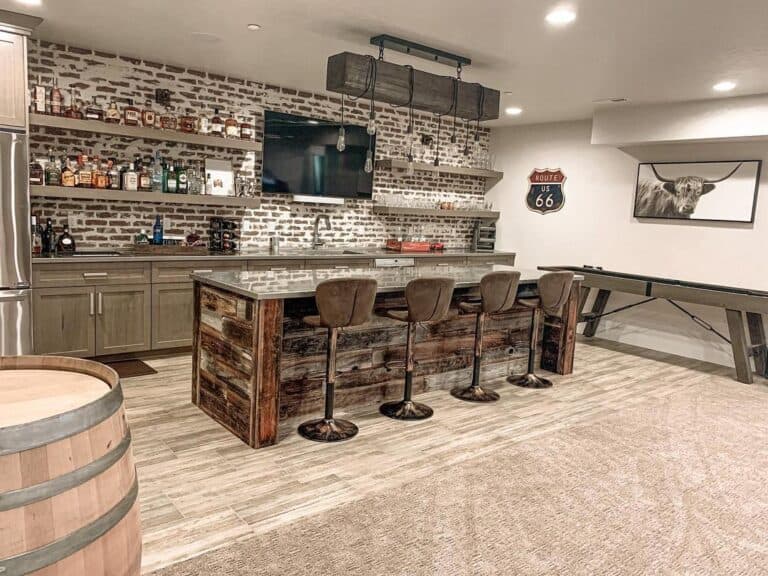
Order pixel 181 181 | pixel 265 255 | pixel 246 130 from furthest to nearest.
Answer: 1. pixel 246 130
2. pixel 265 255
3. pixel 181 181

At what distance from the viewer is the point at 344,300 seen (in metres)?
3.26

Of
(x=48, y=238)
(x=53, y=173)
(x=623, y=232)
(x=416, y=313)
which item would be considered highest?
(x=53, y=173)

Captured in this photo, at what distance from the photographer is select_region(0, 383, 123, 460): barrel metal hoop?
108 centimetres

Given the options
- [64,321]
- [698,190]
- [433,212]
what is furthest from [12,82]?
[698,190]

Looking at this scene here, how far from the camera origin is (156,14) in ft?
12.5

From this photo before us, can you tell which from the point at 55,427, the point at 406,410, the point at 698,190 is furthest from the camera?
the point at 698,190

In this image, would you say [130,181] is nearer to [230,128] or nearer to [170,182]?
[170,182]

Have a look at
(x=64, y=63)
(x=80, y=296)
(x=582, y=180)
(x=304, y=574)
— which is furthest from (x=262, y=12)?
(x=582, y=180)

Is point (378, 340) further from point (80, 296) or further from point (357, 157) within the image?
point (357, 157)

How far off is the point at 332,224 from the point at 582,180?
3.08 metres

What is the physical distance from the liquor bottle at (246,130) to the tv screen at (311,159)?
0.15 m

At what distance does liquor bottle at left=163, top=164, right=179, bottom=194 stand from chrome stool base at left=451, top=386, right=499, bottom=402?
10.0 feet

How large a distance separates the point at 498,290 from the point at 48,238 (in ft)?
11.8

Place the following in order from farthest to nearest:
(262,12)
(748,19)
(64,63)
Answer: (64,63) < (262,12) < (748,19)
